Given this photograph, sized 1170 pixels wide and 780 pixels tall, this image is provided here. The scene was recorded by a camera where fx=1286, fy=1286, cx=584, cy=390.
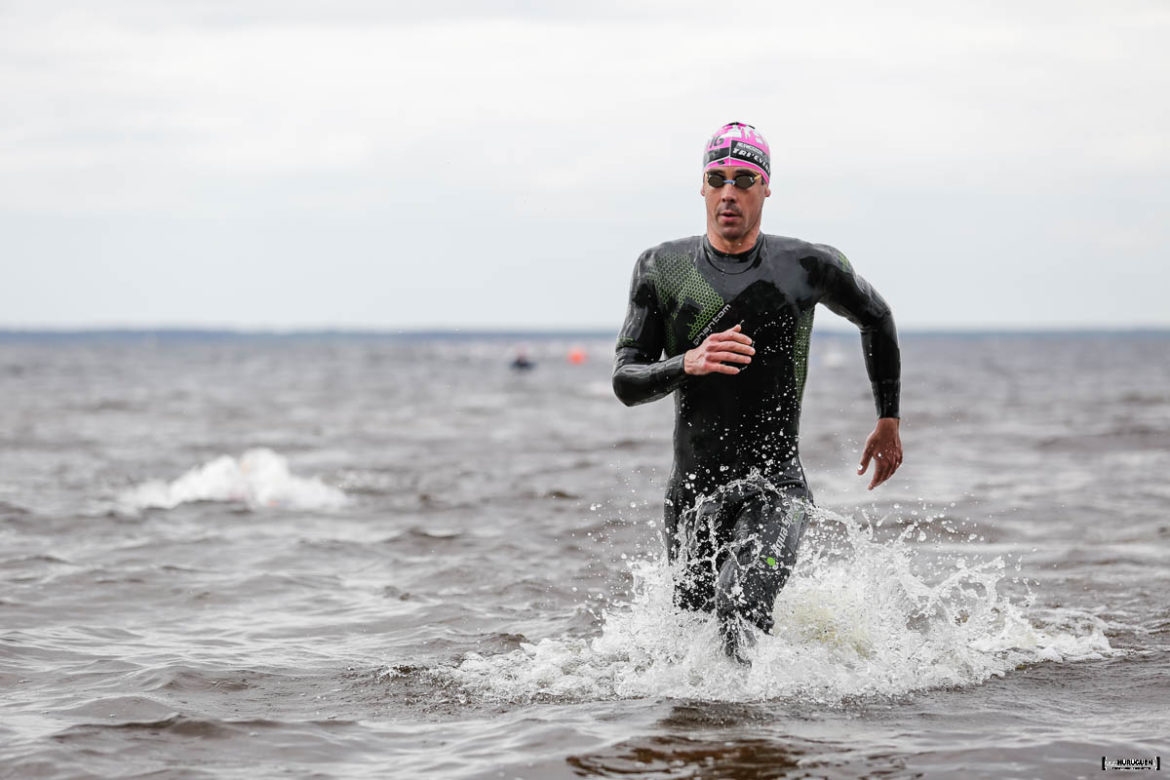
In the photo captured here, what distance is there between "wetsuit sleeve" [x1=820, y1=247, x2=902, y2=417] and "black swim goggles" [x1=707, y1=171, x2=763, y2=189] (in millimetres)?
434

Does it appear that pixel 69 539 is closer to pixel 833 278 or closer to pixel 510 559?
pixel 510 559

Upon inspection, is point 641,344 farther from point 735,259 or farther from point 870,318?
point 870,318

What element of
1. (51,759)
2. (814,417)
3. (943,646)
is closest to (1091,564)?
(943,646)

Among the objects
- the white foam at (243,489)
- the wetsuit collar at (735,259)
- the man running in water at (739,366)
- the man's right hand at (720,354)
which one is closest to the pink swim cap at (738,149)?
the man running in water at (739,366)

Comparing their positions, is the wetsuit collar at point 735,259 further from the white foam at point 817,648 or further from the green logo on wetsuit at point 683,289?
Answer: the white foam at point 817,648

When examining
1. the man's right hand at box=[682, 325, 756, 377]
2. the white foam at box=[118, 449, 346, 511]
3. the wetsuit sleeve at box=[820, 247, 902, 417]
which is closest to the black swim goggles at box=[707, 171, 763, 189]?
the wetsuit sleeve at box=[820, 247, 902, 417]

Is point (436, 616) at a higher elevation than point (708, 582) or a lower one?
lower

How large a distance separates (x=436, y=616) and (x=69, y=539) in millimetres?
4511

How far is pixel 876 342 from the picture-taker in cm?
567

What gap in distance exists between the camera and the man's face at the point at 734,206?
17.6ft

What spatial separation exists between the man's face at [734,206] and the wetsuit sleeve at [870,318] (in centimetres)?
35

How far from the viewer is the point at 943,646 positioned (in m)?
6.37

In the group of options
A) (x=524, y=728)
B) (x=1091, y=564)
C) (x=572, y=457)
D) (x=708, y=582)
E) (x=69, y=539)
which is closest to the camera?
(x=524, y=728)

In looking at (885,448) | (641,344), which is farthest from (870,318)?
(641,344)
